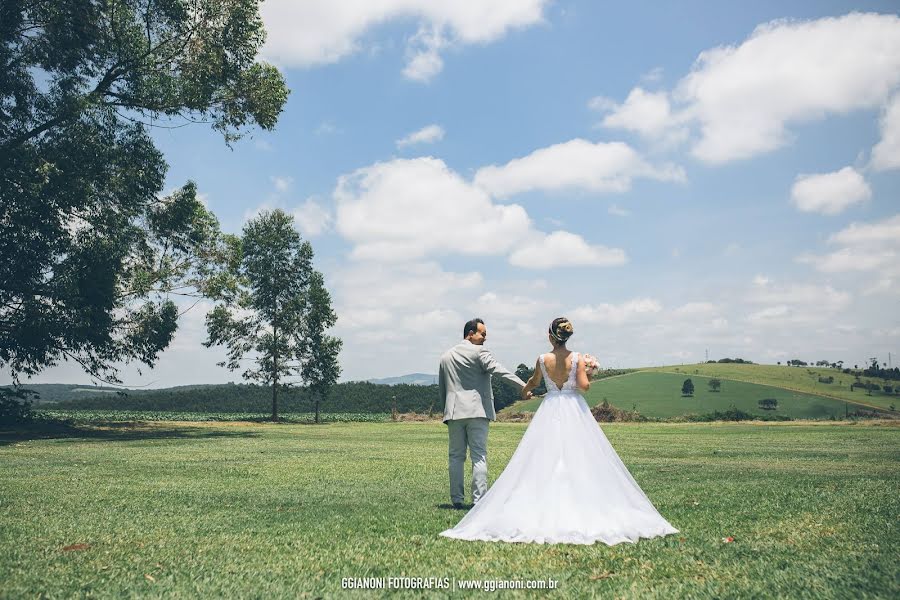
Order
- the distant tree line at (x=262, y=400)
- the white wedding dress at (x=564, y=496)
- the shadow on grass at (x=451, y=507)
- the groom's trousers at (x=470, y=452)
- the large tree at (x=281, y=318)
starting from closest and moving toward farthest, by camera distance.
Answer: the white wedding dress at (x=564, y=496) < the groom's trousers at (x=470, y=452) < the shadow on grass at (x=451, y=507) < the large tree at (x=281, y=318) < the distant tree line at (x=262, y=400)

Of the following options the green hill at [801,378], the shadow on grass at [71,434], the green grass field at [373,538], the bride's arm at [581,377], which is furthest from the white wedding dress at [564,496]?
the green hill at [801,378]

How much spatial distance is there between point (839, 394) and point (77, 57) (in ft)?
319

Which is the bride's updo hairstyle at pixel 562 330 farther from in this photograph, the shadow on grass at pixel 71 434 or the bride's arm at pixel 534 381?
the shadow on grass at pixel 71 434

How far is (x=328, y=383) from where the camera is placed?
6184 cm

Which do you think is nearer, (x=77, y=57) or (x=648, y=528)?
(x=648, y=528)

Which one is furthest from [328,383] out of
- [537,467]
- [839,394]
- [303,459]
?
[839,394]

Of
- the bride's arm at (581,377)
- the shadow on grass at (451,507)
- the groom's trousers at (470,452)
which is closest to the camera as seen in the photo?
the bride's arm at (581,377)

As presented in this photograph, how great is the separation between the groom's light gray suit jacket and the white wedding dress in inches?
45.7

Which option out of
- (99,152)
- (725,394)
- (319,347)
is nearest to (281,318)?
(319,347)

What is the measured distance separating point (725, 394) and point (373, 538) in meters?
92.8

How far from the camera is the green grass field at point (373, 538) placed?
5.65 meters

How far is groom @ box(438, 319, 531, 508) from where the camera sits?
9.76 meters

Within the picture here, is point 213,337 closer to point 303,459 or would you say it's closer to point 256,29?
point 256,29

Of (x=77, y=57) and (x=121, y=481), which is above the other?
(x=77, y=57)
